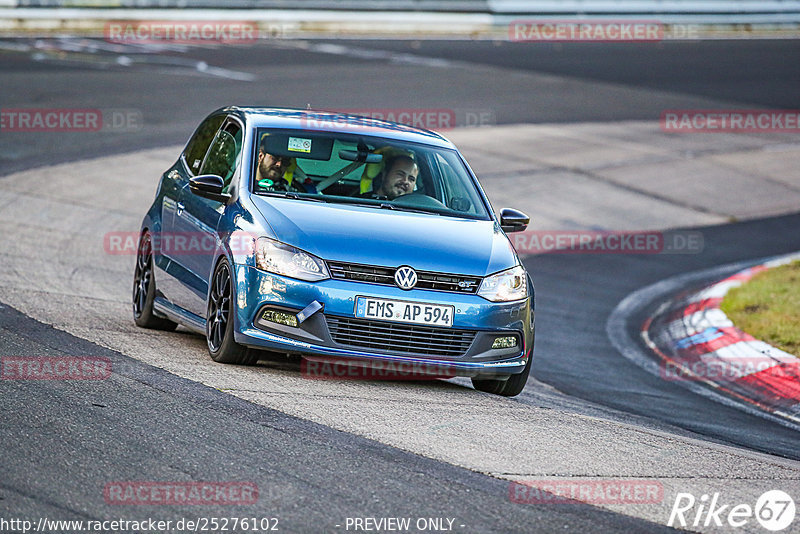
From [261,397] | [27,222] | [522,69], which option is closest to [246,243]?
[261,397]

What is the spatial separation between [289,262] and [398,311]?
2.31 feet

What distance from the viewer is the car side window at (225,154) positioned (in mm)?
8883

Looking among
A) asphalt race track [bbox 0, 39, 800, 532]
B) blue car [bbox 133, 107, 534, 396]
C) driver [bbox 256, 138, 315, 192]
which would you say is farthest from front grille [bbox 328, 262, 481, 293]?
driver [bbox 256, 138, 315, 192]

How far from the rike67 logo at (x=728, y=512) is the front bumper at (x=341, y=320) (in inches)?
83.0

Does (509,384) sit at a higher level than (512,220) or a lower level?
lower

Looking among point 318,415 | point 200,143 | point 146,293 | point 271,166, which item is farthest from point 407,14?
point 318,415

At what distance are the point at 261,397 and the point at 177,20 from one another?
1102 inches

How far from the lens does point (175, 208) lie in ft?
30.7

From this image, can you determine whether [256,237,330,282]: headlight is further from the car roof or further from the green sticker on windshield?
the car roof

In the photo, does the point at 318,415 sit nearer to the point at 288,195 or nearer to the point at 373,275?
the point at 373,275

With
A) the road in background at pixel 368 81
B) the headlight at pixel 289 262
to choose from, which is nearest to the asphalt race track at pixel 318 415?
the headlight at pixel 289 262

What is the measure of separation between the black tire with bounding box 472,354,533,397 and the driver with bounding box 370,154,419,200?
139 centimetres

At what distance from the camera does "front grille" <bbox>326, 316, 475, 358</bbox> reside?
762cm

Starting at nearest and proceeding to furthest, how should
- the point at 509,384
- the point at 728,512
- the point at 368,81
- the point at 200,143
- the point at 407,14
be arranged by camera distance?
the point at 728,512 < the point at 509,384 < the point at 200,143 < the point at 368,81 < the point at 407,14
